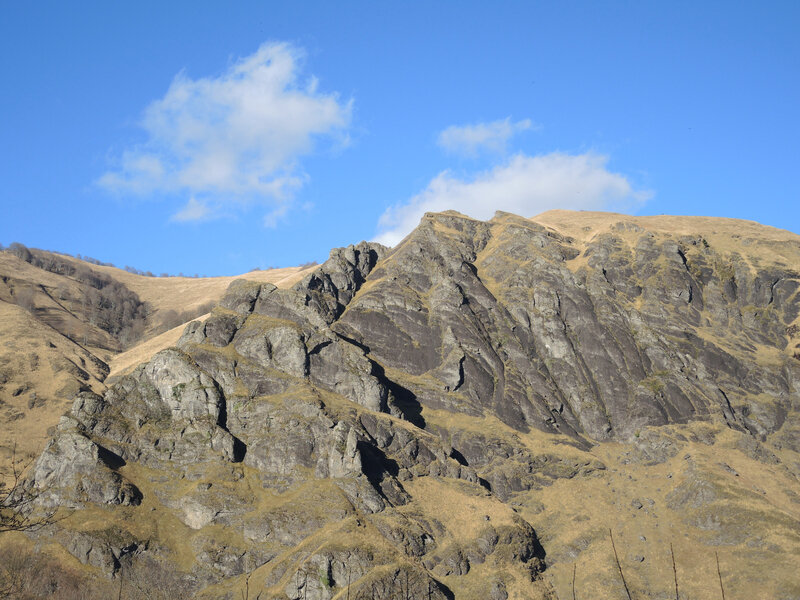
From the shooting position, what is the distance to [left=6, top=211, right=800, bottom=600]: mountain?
102688 mm

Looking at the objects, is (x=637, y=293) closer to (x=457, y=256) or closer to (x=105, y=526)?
(x=457, y=256)

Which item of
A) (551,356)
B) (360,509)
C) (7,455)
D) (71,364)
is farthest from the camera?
(71,364)

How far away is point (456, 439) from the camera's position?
457ft

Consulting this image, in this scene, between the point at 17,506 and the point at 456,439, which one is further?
the point at 456,439

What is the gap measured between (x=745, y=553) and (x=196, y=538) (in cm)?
9260

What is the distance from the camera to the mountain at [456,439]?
102688 millimetres

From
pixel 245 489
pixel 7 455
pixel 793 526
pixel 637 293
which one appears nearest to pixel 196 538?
pixel 245 489

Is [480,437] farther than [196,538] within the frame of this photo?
Yes

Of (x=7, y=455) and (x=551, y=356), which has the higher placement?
(x=551, y=356)

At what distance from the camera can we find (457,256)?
190000 millimetres

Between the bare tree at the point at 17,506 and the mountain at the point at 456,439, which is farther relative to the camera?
the mountain at the point at 456,439

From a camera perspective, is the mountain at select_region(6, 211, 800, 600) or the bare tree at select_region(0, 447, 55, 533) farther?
the mountain at select_region(6, 211, 800, 600)

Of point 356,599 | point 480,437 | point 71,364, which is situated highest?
point 71,364

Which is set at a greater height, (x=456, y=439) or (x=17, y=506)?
(x=17, y=506)
